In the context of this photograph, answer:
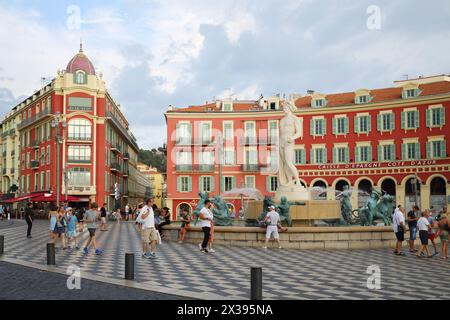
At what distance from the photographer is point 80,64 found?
5812 centimetres

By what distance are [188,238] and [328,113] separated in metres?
35.8

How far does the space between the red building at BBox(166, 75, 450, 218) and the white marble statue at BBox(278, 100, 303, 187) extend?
24821 mm

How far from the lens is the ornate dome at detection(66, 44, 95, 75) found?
5788 cm

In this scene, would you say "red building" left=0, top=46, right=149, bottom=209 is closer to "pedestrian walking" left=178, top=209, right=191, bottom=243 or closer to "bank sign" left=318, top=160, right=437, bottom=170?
"bank sign" left=318, top=160, right=437, bottom=170

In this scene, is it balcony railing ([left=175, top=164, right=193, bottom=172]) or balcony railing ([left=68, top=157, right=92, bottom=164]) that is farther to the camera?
balcony railing ([left=175, top=164, right=193, bottom=172])

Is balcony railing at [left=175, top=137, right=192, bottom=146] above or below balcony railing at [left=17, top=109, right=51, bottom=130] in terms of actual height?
below

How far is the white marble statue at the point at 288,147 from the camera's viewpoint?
2295cm

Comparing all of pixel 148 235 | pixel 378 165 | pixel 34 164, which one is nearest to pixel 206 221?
pixel 148 235

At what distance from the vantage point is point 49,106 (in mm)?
59344

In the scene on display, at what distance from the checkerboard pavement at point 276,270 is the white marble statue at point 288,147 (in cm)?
445

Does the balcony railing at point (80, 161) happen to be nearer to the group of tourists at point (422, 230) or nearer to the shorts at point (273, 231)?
the shorts at point (273, 231)

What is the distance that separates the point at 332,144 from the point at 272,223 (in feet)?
122

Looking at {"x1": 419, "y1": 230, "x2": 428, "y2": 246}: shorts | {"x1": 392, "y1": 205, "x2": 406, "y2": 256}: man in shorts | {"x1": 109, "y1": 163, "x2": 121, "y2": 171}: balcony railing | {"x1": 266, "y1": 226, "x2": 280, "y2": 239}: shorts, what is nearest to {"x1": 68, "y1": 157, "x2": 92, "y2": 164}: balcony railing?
{"x1": 109, "y1": 163, "x2": 121, "y2": 171}: balcony railing

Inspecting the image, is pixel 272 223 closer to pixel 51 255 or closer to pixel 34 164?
pixel 51 255
